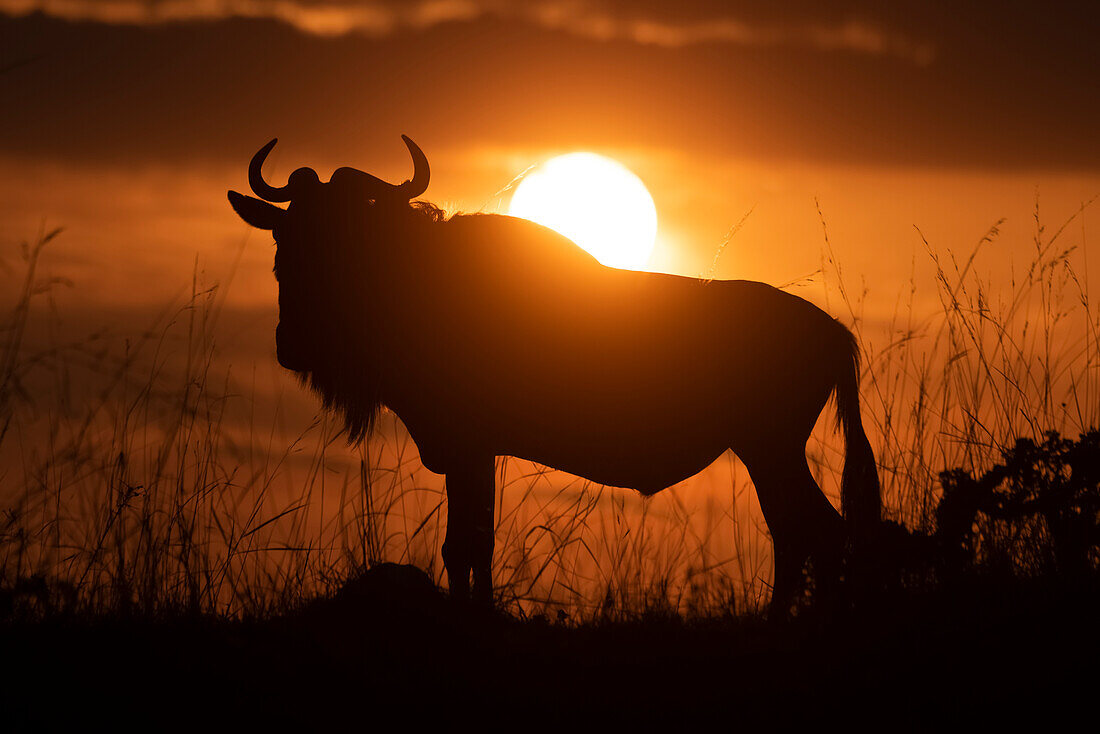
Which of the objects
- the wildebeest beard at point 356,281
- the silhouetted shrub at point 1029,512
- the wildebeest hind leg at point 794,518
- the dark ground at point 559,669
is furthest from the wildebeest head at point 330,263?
the silhouetted shrub at point 1029,512

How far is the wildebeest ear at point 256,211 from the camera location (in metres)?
5.68

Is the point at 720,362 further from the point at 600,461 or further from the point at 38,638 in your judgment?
the point at 38,638

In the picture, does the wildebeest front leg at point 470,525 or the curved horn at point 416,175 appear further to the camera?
the curved horn at point 416,175

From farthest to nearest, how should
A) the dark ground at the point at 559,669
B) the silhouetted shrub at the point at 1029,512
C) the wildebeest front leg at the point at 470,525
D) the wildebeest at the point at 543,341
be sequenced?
1. the wildebeest at the point at 543,341
2. the wildebeest front leg at the point at 470,525
3. the silhouetted shrub at the point at 1029,512
4. the dark ground at the point at 559,669

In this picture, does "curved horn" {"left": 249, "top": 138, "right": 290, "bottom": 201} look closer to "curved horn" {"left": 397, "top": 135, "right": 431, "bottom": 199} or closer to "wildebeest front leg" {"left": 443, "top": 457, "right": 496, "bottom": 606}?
"curved horn" {"left": 397, "top": 135, "right": 431, "bottom": 199}

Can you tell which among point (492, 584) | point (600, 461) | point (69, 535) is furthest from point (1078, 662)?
point (69, 535)

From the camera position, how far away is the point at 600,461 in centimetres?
554

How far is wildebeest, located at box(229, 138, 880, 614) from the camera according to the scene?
540cm

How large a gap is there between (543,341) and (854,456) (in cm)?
164

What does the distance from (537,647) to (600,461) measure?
1999 millimetres

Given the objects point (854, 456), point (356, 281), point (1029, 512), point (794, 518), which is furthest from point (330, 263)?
point (1029, 512)

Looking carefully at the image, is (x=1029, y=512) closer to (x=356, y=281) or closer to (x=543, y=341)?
(x=543, y=341)

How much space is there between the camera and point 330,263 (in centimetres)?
548

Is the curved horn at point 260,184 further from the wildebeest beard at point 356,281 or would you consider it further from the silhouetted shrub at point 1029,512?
the silhouetted shrub at point 1029,512
